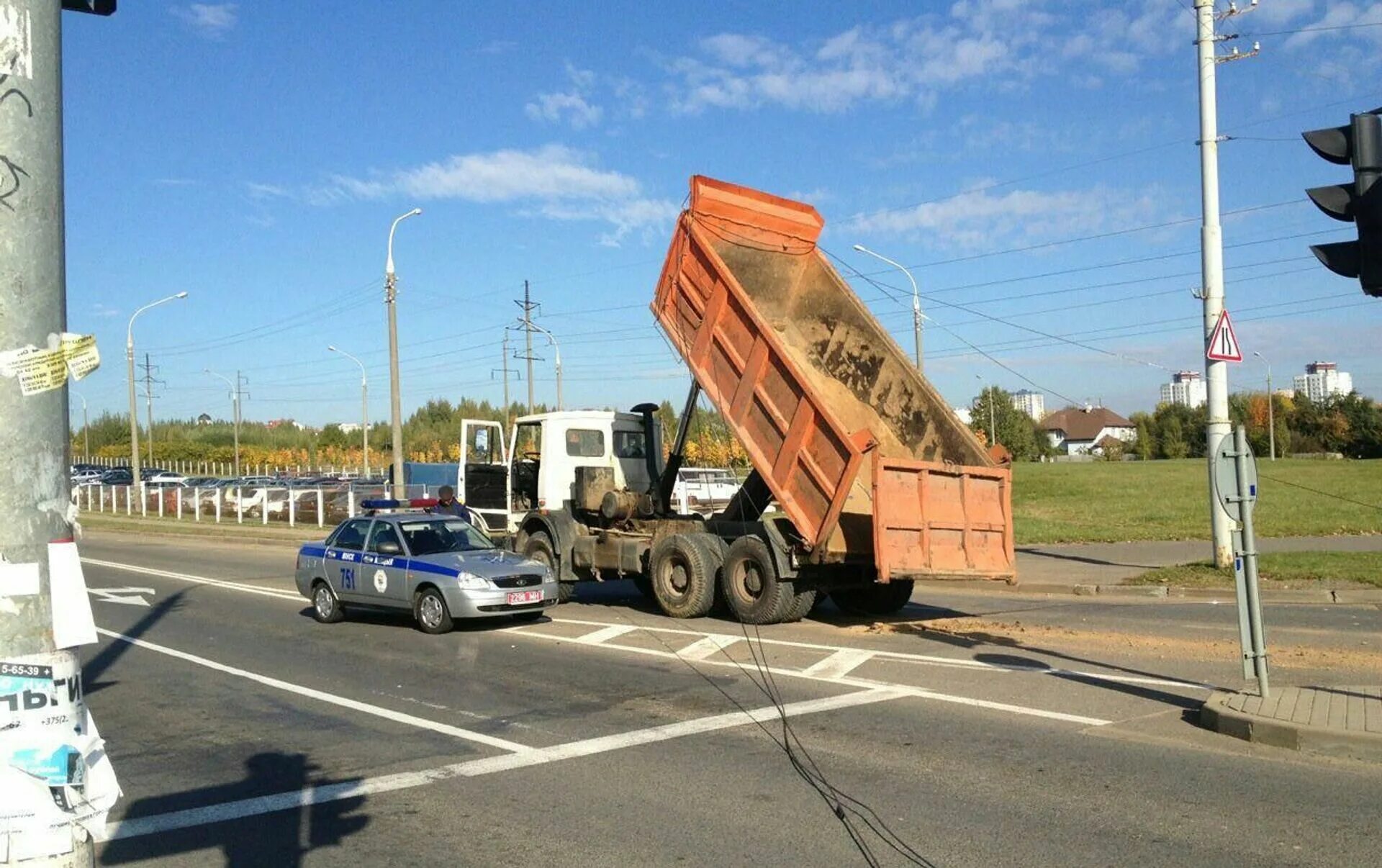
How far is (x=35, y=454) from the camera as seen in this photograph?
8.45 ft

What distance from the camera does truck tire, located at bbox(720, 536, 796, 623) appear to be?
13469 mm

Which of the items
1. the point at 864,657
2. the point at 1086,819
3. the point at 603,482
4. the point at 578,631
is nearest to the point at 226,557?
the point at 603,482

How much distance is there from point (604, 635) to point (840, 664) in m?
3.46

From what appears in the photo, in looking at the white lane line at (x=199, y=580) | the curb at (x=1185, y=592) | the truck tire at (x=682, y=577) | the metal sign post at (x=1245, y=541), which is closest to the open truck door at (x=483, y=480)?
the white lane line at (x=199, y=580)

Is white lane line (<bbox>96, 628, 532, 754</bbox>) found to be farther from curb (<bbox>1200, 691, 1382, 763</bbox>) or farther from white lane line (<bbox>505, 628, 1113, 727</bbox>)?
curb (<bbox>1200, 691, 1382, 763</bbox>)

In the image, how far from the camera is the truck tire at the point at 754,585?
44.2 ft

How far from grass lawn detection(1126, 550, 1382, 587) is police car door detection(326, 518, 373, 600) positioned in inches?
441

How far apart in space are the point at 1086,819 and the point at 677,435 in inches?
415

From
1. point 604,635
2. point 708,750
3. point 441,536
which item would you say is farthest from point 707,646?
point 708,750

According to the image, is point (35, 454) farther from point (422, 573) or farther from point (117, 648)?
point (117, 648)

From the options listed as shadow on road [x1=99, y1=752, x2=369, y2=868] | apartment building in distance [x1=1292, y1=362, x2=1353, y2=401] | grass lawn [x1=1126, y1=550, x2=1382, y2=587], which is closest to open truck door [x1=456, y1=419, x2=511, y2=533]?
grass lawn [x1=1126, y1=550, x2=1382, y2=587]

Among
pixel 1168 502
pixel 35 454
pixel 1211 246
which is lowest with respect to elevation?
pixel 1168 502

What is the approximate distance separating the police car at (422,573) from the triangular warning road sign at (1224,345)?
29.0 feet

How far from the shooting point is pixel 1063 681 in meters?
9.79
